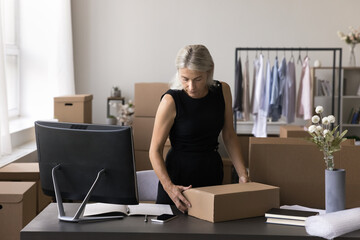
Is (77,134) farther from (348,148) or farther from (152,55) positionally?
(152,55)

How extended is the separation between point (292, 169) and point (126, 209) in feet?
2.73

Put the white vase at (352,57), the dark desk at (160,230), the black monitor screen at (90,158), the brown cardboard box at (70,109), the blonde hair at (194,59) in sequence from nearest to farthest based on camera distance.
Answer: the dark desk at (160,230), the black monitor screen at (90,158), the blonde hair at (194,59), the brown cardboard box at (70,109), the white vase at (352,57)

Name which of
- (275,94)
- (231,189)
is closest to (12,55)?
(275,94)

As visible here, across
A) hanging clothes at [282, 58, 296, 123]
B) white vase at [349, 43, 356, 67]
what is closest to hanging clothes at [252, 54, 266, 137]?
hanging clothes at [282, 58, 296, 123]

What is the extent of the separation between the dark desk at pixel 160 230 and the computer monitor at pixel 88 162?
0.09 m

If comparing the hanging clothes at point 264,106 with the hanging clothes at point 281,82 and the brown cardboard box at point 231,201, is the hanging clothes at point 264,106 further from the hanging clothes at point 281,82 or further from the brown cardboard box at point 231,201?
the brown cardboard box at point 231,201

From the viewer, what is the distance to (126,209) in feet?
7.79

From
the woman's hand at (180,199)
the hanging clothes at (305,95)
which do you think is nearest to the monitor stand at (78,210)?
the woman's hand at (180,199)

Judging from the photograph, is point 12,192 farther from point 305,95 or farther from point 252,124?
point 252,124

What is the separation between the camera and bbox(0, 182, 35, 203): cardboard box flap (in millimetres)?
2980

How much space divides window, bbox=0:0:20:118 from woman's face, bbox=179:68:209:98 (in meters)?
3.61

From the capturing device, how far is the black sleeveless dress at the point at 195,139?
2701 mm

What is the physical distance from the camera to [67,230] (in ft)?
6.90

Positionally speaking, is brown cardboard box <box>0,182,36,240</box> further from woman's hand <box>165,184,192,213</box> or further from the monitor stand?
woman's hand <box>165,184,192,213</box>
